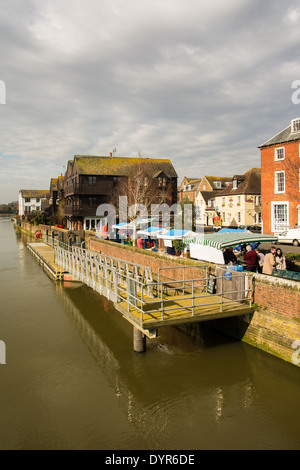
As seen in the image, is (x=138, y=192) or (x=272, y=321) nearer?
(x=272, y=321)

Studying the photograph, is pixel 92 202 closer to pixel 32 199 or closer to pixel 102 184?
pixel 102 184

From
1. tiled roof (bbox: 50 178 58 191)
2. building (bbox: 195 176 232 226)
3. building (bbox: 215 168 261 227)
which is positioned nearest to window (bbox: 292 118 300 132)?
building (bbox: 215 168 261 227)

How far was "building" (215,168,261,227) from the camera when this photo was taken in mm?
45156

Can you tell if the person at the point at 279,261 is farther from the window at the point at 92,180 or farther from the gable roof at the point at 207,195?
the gable roof at the point at 207,195

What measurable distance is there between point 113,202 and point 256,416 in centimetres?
3737

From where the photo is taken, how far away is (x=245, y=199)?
1778 inches

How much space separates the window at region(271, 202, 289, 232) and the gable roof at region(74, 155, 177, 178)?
19.2 meters

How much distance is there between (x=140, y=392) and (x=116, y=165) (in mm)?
40876

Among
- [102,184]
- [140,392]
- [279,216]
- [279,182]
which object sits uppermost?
[102,184]

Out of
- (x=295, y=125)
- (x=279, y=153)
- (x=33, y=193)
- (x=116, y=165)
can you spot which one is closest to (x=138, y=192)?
(x=116, y=165)

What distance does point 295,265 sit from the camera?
1460cm

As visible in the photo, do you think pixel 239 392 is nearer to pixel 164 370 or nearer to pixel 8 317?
pixel 164 370

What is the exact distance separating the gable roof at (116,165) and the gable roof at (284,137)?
17761mm

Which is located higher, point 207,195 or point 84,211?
point 207,195
